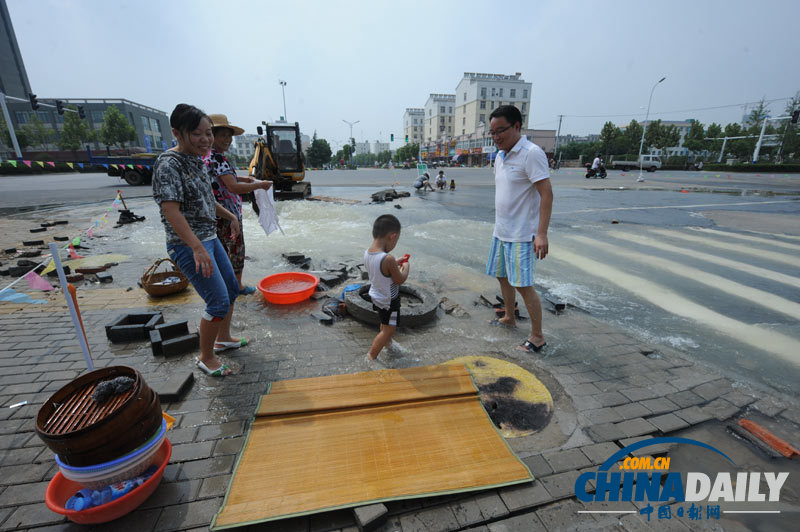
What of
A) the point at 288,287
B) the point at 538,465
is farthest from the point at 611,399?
the point at 288,287

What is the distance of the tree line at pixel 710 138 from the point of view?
49.3 metres

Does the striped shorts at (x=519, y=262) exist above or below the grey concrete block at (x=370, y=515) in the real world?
above

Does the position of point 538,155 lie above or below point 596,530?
above

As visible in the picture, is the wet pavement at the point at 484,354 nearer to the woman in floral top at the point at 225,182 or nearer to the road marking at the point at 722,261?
the road marking at the point at 722,261

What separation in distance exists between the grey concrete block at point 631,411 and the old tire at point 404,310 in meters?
2.13

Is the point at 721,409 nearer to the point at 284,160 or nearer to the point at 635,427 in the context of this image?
the point at 635,427

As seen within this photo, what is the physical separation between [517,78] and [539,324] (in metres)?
101

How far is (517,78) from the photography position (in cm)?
8788

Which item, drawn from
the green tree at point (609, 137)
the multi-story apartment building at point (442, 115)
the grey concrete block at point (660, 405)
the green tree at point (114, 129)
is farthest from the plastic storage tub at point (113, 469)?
the multi-story apartment building at point (442, 115)

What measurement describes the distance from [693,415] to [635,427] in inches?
21.7

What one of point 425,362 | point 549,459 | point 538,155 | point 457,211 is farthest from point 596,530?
point 457,211

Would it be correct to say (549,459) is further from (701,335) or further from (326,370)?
(701,335)

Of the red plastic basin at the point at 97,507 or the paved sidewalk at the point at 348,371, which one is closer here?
the red plastic basin at the point at 97,507

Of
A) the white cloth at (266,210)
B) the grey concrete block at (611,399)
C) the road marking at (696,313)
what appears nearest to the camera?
the grey concrete block at (611,399)
